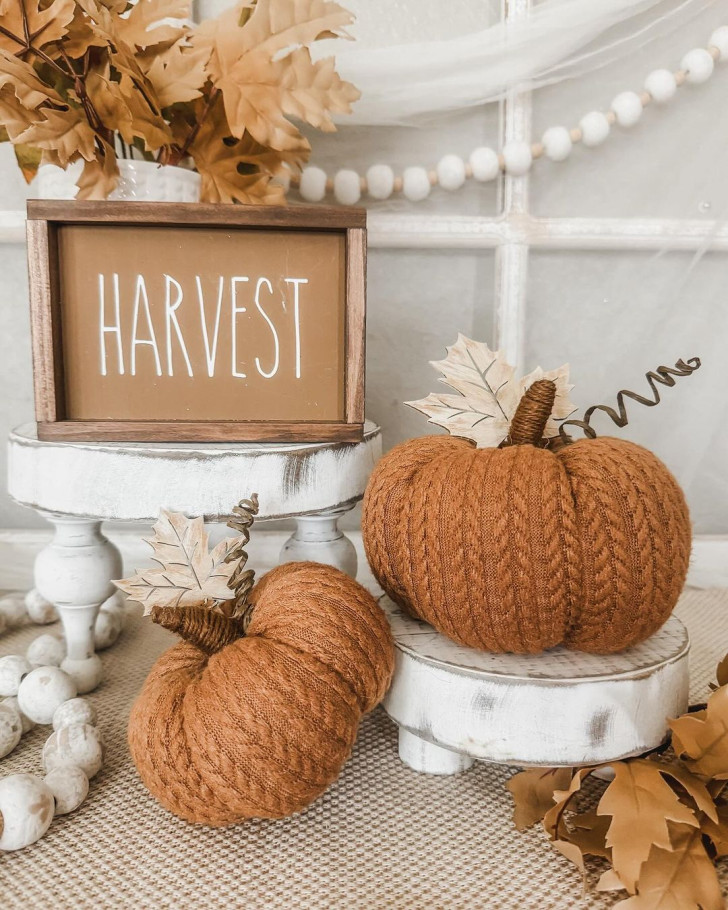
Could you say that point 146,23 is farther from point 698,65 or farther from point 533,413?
point 698,65

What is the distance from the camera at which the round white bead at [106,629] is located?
0.95 metres

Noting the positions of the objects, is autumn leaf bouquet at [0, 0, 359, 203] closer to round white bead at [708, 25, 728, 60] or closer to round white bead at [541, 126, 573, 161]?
round white bead at [541, 126, 573, 161]

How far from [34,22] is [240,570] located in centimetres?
59

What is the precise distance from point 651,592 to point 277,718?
1.05 feet

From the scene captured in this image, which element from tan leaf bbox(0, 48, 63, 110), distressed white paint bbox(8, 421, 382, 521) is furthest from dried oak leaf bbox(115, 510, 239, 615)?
tan leaf bbox(0, 48, 63, 110)

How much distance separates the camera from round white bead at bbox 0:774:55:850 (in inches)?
22.2

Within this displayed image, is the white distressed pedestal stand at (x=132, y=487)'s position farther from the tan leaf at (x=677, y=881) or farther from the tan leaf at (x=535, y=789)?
the tan leaf at (x=677, y=881)

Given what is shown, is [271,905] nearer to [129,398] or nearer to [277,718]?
[277,718]

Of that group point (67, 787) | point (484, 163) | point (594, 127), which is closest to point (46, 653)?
point (67, 787)

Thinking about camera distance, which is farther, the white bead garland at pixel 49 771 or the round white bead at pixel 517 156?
the round white bead at pixel 517 156

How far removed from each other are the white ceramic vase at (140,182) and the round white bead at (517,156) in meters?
0.50

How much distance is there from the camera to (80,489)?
0.74 metres

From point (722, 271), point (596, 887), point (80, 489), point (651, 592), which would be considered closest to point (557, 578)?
point (651, 592)

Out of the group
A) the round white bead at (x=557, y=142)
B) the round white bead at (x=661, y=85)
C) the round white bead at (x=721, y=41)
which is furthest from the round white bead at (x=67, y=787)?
the round white bead at (x=721, y=41)
